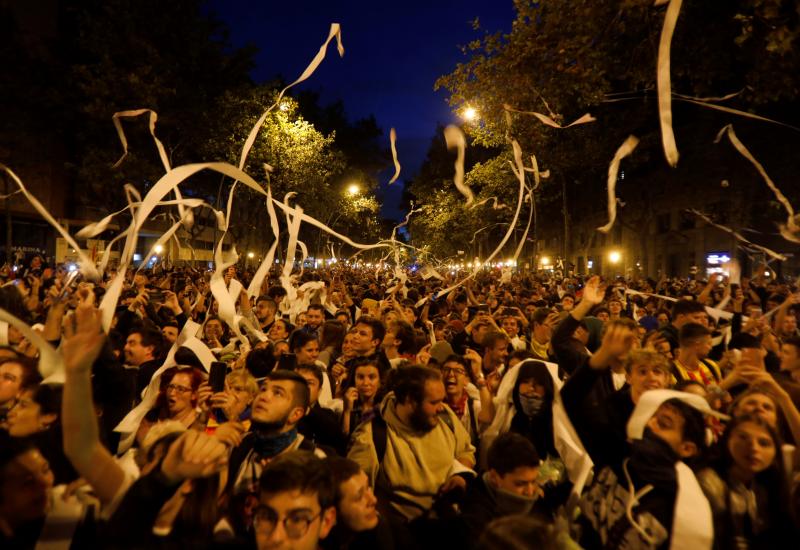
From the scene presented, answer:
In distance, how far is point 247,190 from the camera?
974 inches

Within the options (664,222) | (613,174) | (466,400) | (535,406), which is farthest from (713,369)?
(664,222)

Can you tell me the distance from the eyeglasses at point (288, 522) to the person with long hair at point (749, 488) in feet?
6.03

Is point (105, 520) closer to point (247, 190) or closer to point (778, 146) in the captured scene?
point (247, 190)

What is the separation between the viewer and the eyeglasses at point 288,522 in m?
1.99

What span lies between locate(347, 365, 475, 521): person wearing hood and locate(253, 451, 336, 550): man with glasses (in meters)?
0.76

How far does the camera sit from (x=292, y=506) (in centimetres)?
202

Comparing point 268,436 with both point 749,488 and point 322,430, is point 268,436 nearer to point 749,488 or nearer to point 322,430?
point 322,430

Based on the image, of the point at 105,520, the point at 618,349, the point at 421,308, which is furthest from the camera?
the point at 421,308

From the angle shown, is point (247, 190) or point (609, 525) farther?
point (247, 190)

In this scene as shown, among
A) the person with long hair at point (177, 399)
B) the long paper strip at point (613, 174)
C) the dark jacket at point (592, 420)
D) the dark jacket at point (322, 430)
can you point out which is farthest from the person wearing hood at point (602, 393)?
the person with long hair at point (177, 399)

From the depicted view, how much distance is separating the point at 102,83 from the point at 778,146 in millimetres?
26242

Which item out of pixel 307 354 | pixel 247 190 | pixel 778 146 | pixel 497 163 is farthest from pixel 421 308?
pixel 778 146

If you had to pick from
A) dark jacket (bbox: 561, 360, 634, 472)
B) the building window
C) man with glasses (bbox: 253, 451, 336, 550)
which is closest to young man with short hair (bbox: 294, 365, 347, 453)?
man with glasses (bbox: 253, 451, 336, 550)

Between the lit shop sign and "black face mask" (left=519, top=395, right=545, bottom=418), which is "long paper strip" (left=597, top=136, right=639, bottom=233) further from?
the lit shop sign
